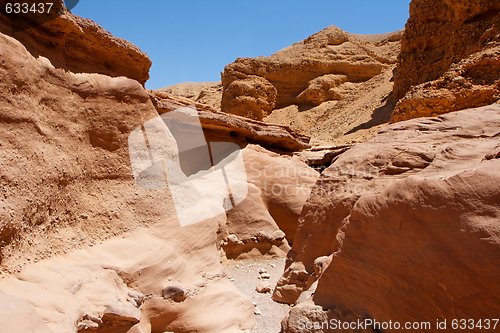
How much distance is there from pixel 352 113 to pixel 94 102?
16.9 meters

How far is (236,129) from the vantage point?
10.3 m

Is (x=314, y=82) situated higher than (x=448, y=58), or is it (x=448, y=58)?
(x=314, y=82)

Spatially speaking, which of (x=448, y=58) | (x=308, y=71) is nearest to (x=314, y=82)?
(x=308, y=71)

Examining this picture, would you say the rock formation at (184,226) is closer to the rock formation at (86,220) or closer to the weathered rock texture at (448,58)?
the rock formation at (86,220)

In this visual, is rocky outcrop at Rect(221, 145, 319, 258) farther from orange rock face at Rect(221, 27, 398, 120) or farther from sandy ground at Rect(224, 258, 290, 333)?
orange rock face at Rect(221, 27, 398, 120)

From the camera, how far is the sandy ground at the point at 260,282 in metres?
4.94

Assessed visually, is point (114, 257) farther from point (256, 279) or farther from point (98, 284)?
point (256, 279)

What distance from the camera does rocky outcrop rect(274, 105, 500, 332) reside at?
2627 mm

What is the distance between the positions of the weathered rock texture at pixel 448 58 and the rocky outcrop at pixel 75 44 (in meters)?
7.31

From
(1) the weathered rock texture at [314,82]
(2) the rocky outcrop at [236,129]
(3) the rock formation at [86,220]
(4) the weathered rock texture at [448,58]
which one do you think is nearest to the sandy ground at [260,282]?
(3) the rock formation at [86,220]

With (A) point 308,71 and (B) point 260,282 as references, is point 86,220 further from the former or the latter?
(A) point 308,71

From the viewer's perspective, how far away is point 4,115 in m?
3.77

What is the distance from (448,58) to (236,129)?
8414 mm

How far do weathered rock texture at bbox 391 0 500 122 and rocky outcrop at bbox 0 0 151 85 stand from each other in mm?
7310
